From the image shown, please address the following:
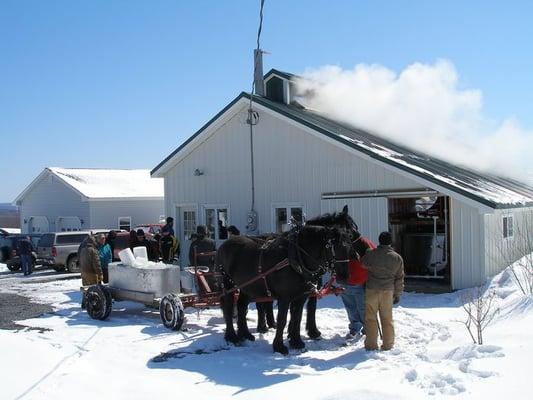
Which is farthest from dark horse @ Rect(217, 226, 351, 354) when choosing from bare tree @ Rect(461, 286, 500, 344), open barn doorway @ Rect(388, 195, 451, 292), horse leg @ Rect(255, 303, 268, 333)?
open barn doorway @ Rect(388, 195, 451, 292)

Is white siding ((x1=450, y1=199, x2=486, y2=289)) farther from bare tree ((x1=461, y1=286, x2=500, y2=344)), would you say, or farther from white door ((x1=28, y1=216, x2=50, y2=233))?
white door ((x1=28, y1=216, x2=50, y2=233))

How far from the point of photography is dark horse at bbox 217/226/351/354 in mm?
8062

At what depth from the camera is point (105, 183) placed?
32594mm

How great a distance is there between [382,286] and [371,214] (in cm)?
660

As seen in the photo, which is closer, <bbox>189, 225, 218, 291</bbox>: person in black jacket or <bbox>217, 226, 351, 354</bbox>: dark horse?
<bbox>217, 226, 351, 354</bbox>: dark horse

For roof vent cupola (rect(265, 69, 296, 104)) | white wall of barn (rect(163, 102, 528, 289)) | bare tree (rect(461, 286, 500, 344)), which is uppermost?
roof vent cupola (rect(265, 69, 296, 104))

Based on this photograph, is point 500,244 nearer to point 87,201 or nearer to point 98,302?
point 98,302

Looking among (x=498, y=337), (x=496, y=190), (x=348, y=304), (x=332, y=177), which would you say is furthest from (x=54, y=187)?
(x=498, y=337)

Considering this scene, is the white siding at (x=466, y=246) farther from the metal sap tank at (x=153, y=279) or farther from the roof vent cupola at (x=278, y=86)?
the roof vent cupola at (x=278, y=86)

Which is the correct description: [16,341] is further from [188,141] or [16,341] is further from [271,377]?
[188,141]

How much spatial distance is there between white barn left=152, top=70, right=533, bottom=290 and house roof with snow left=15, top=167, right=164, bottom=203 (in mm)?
11599

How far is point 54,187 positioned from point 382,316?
2749 centimetres

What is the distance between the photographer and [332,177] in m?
15.5

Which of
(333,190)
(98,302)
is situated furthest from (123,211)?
(98,302)
